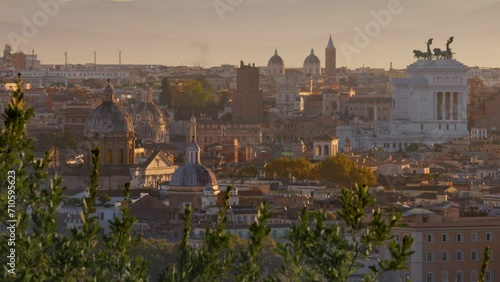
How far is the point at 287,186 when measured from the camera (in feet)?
193

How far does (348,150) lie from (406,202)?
27.3 meters

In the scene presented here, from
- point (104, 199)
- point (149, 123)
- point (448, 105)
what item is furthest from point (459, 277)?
point (448, 105)

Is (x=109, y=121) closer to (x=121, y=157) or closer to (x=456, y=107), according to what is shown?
(x=121, y=157)

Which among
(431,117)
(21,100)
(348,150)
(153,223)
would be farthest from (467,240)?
(431,117)

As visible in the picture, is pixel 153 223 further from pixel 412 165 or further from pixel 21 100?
pixel 21 100

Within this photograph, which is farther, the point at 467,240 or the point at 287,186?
the point at 287,186

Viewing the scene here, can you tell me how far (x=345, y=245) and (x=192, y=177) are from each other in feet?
108

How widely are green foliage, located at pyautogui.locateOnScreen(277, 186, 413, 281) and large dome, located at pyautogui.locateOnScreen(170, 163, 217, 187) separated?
1237 inches

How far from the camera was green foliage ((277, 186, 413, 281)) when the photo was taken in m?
19.9

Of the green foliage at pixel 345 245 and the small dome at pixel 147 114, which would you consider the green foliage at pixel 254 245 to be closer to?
the green foliage at pixel 345 245

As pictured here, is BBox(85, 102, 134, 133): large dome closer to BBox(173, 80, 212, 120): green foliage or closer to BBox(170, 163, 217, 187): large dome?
BBox(170, 163, 217, 187): large dome

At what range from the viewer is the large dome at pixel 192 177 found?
174 ft

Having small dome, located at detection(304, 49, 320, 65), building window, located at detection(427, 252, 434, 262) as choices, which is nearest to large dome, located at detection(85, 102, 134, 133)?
building window, located at detection(427, 252, 434, 262)

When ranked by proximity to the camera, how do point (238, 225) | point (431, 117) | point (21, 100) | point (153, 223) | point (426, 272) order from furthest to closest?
point (431, 117) → point (153, 223) → point (238, 225) → point (426, 272) → point (21, 100)
